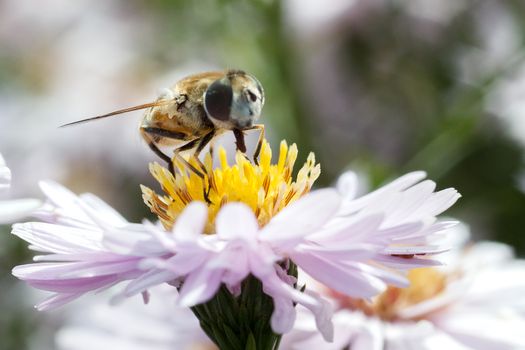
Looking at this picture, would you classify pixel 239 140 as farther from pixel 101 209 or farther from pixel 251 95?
pixel 101 209

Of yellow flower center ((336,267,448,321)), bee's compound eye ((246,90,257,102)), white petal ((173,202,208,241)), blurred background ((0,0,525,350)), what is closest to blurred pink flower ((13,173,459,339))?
white petal ((173,202,208,241))

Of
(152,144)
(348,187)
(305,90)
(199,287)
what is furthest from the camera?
(305,90)

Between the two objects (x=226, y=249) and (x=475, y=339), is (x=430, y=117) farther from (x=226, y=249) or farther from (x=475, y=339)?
(x=226, y=249)

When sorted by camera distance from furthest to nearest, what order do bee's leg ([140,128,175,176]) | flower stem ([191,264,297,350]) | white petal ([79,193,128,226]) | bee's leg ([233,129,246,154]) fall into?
1. bee's leg ([140,128,175,176])
2. bee's leg ([233,129,246,154])
3. white petal ([79,193,128,226])
4. flower stem ([191,264,297,350])

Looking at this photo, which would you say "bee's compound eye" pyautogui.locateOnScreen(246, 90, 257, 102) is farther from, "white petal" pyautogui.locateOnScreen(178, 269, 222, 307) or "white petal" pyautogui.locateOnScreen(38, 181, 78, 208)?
"white petal" pyautogui.locateOnScreen(178, 269, 222, 307)

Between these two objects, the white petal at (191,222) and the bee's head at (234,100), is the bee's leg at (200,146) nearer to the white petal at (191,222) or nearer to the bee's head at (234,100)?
the bee's head at (234,100)

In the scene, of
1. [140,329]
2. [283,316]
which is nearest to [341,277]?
[283,316]

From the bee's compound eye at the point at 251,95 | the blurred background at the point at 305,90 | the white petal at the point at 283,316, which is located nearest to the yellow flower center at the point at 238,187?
the bee's compound eye at the point at 251,95
